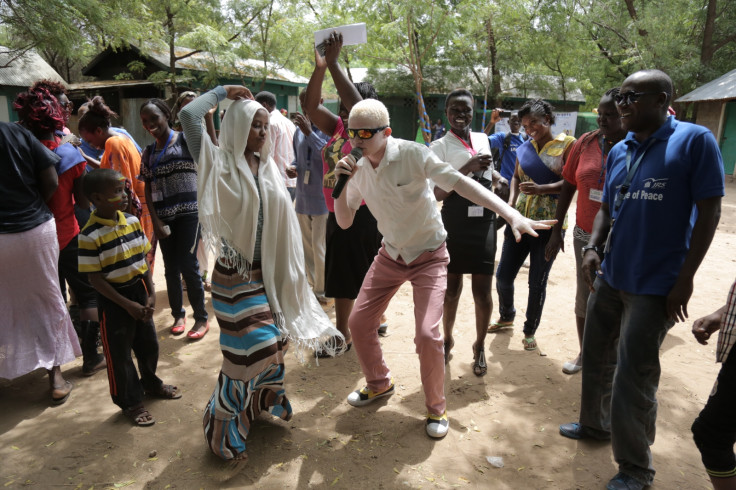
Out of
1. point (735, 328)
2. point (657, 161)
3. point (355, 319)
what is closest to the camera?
point (735, 328)

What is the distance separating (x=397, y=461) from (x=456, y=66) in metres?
20.0

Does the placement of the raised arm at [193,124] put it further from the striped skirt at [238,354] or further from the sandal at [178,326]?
the sandal at [178,326]

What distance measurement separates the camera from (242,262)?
9.51 ft

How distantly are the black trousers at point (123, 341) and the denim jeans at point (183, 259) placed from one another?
121cm

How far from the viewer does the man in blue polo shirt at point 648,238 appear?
7.85ft

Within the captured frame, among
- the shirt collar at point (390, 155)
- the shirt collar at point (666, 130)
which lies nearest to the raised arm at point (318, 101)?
the shirt collar at point (390, 155)

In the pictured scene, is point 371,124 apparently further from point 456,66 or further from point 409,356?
point 456,66

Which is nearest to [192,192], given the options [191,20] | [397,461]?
[397,461]

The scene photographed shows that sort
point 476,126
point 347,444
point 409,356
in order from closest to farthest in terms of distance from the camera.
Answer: point 347,444 → point 409,356 → point 476,126

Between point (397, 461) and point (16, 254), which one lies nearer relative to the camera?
point (397, 461)

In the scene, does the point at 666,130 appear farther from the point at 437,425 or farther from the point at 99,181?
the point at 99,181

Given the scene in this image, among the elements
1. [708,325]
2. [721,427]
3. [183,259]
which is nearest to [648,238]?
[708,325]

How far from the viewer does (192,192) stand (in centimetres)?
458

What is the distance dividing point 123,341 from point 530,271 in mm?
3409
